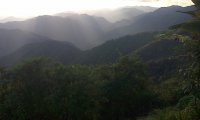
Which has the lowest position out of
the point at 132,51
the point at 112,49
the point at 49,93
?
the point at 112,49

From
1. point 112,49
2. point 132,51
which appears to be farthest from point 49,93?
point 112,49

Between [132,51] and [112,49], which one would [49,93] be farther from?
[112,49]

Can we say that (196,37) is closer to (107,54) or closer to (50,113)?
(50,113)

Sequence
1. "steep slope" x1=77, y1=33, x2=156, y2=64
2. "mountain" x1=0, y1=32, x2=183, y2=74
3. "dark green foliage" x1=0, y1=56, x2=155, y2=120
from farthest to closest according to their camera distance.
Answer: "steep slope" x1=77, y1=33, x2=156, y2=64, "mountain" x1=0, y1=32, x2=183, y2=74, "dark green foliage" x1=0, y1=56, x2=155, y2=120

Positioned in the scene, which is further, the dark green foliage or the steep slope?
the steep slope

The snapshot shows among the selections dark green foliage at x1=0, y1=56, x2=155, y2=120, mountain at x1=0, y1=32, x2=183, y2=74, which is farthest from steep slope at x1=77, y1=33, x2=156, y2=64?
dark green foliage at x1=0, y1=56, x2=155, y2=120

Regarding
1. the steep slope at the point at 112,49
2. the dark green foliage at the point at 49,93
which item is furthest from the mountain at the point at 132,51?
the dark green foliage at the point at 49,93

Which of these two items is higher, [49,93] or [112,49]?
[49,93]

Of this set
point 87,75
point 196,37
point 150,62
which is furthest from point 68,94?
point 150,62

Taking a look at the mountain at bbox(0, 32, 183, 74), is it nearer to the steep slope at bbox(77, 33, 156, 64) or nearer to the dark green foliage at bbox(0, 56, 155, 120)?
the steep slope at bbox(77, 33, 156, 64)

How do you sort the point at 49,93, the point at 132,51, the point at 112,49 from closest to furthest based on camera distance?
1. the point at 49,93
2. the point at 132,51
3. the point at 112,49

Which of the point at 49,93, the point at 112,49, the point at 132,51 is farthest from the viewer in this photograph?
the point at 112,49

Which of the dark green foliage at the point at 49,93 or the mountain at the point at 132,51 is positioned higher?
the dark green foliage at the point at 49,93

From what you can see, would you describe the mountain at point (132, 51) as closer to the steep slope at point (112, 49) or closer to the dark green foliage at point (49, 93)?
the steep slope at point (112, 49)
